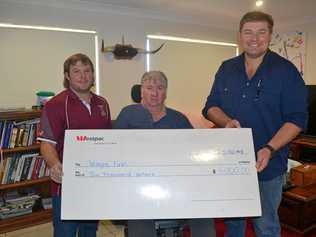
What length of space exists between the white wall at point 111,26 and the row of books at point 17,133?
909 millimetres

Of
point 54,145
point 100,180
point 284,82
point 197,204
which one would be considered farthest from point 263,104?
point 54,145

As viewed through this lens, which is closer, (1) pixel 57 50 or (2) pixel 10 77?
(2) pixel 10 77

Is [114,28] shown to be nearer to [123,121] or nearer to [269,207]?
[123,121]

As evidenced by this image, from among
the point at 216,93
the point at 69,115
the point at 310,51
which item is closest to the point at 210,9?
the point at 310,51

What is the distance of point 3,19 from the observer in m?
2.99

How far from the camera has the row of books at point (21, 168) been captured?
275 cm

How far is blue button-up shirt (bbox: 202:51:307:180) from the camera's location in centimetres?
136

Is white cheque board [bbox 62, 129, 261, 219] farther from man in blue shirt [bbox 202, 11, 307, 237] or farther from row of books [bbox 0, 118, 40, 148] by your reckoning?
row of books [bbox 0, 118, 40, 148]

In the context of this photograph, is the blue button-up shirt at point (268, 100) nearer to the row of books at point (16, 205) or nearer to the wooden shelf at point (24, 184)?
the wooden shelf at point (24, 184)

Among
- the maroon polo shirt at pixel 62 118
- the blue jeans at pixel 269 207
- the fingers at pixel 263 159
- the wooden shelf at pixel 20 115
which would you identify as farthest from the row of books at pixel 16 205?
the fingers at pixel 263 159

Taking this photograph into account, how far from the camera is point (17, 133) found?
9.11 feet

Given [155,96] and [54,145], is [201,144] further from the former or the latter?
[54,145]

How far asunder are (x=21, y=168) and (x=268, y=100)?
2.41 meters

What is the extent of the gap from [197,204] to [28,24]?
2791 millimetres
